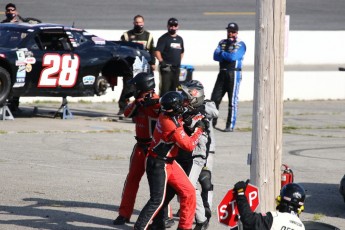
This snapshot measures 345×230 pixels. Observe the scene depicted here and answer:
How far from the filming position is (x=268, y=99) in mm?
8781

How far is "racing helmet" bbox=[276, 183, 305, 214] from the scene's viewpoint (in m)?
7.71

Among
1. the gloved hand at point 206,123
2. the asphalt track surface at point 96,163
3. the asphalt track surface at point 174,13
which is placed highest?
the asphalt track surface at point 174,13

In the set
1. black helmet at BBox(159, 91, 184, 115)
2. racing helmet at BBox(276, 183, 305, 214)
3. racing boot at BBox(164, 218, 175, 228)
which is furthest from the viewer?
racing boot at BBox(164, 218, 175, 228)

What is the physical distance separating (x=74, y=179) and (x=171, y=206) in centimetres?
187

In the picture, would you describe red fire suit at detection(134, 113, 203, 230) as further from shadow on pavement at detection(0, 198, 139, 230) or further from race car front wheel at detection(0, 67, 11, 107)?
race car front wheel at detection(0, 67, 11, 107)

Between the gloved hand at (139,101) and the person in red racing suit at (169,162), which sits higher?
the gloved hand at (139,101)

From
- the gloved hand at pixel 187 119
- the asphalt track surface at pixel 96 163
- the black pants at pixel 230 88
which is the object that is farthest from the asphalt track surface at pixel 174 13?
the gloved hand at pixel 187 119

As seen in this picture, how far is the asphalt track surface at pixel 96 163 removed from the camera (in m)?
11.0

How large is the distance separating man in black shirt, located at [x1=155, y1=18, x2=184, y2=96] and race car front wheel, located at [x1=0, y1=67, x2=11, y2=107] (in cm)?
303

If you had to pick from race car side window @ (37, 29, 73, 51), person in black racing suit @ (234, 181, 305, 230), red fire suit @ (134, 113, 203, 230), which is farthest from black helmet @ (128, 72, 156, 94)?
race car side window @ (37, 29, 73, 51)

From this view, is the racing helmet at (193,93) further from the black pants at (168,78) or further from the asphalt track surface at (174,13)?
the asphalt track surface at (174,13)

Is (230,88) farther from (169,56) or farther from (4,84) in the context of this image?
(4,84)

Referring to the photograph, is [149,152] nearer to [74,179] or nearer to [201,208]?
[201,208]

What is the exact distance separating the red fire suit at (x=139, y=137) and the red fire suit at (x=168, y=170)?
0.58 meters
